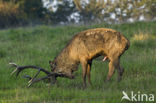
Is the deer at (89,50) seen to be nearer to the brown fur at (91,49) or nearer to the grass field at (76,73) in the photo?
the brown fur at (91,49)

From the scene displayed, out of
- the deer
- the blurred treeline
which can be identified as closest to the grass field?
the deer

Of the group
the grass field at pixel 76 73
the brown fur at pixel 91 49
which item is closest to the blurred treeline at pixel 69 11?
the grass field at pixel 76 73

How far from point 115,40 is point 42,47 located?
548cm

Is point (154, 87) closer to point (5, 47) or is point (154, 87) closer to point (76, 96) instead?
point (76, 96)

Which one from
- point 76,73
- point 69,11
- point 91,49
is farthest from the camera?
point 69,11

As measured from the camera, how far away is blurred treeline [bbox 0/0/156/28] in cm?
2609

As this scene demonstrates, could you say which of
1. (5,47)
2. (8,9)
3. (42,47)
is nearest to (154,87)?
(42,47)

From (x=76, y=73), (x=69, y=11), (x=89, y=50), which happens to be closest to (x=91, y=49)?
(x=89, y=50)

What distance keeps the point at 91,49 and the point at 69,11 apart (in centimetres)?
2692

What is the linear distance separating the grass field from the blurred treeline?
38.4ft

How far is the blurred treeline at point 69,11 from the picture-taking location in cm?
2609

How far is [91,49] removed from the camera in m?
5.84

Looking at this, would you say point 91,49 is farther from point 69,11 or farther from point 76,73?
point 69,11

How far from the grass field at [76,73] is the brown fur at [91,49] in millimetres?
405
